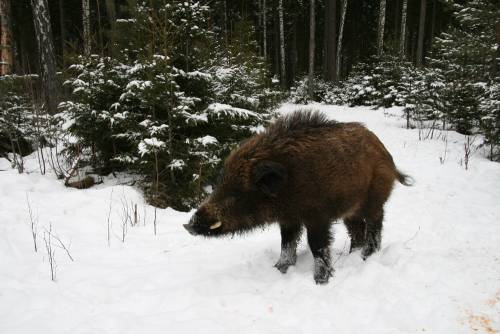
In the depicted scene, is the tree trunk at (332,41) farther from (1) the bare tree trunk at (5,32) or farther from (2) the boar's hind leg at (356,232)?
(2) the boar's hind leg at (356,232)

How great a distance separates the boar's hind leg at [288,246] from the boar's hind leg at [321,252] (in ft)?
0.92

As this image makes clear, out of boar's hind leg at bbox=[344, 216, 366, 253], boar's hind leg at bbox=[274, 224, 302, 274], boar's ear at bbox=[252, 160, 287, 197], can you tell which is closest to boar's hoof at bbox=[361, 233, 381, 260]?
boar's hind leg at bbox=[344, 216, 366, 253]

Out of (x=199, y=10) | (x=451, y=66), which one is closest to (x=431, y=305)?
(x=199, y=10)

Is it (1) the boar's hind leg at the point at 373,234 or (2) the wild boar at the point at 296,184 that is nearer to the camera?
(2) the wild boar at the point at 296,184

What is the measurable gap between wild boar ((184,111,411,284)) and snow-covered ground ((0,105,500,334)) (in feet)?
1.58

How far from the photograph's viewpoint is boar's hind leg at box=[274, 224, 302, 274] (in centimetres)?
376

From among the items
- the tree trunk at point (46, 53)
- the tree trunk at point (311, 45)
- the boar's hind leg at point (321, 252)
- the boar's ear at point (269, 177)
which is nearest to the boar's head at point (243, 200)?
the boar's ear at point (269, 177)

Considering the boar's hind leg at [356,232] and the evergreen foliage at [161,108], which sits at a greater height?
the evergreen foliage at [161,108]

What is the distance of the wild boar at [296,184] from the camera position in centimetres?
322

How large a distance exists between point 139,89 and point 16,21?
2722 centimetres

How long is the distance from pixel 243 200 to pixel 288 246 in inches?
35.3

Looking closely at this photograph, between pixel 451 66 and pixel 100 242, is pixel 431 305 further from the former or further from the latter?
pixel 451 66

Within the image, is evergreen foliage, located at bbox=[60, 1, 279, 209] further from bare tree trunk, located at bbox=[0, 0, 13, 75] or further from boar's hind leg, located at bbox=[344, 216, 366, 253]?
bare tree trunk, located at bbox=[0, 0, 13, 75]

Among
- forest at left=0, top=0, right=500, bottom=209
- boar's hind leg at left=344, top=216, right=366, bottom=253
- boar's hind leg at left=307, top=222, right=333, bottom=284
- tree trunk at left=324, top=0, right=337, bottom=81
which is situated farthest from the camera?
tree trunk at left=324, top=0, right=337, bottom=81
